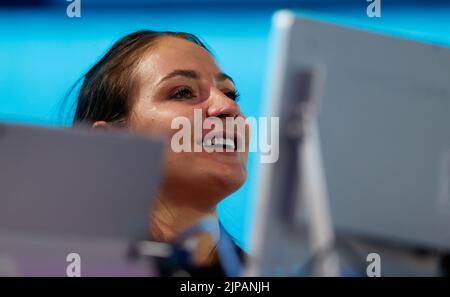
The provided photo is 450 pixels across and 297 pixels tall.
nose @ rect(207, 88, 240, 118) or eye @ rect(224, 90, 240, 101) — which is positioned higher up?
Answer: eye @ rect(224, 90, 240, 101)

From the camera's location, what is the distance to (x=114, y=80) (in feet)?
6.95

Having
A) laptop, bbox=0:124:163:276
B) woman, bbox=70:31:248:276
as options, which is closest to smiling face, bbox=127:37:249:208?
woman, bbox=70:31:248:276

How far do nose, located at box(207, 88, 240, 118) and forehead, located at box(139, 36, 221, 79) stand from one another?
0.07 m

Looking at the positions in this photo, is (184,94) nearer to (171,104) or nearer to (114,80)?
(171,104)

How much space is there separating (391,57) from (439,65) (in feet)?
0.27

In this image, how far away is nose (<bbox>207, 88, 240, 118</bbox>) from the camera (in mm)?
1930

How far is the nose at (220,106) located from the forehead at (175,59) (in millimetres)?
67

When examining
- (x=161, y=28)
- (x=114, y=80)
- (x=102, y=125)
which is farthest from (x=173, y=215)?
(x=161, y=28)

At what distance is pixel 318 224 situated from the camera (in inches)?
39.4

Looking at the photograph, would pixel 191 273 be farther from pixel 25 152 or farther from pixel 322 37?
pixel 322 37

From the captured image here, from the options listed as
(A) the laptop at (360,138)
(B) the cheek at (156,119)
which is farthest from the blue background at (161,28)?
(A) the laptop at (360,138)

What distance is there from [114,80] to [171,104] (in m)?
0.25

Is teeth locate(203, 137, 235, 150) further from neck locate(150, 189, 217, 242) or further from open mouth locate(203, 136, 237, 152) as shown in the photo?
neck locate(150, 189, 217, 242)

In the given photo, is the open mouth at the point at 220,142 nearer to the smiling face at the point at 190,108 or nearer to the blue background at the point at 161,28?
the smiling face at the point at 190,108
